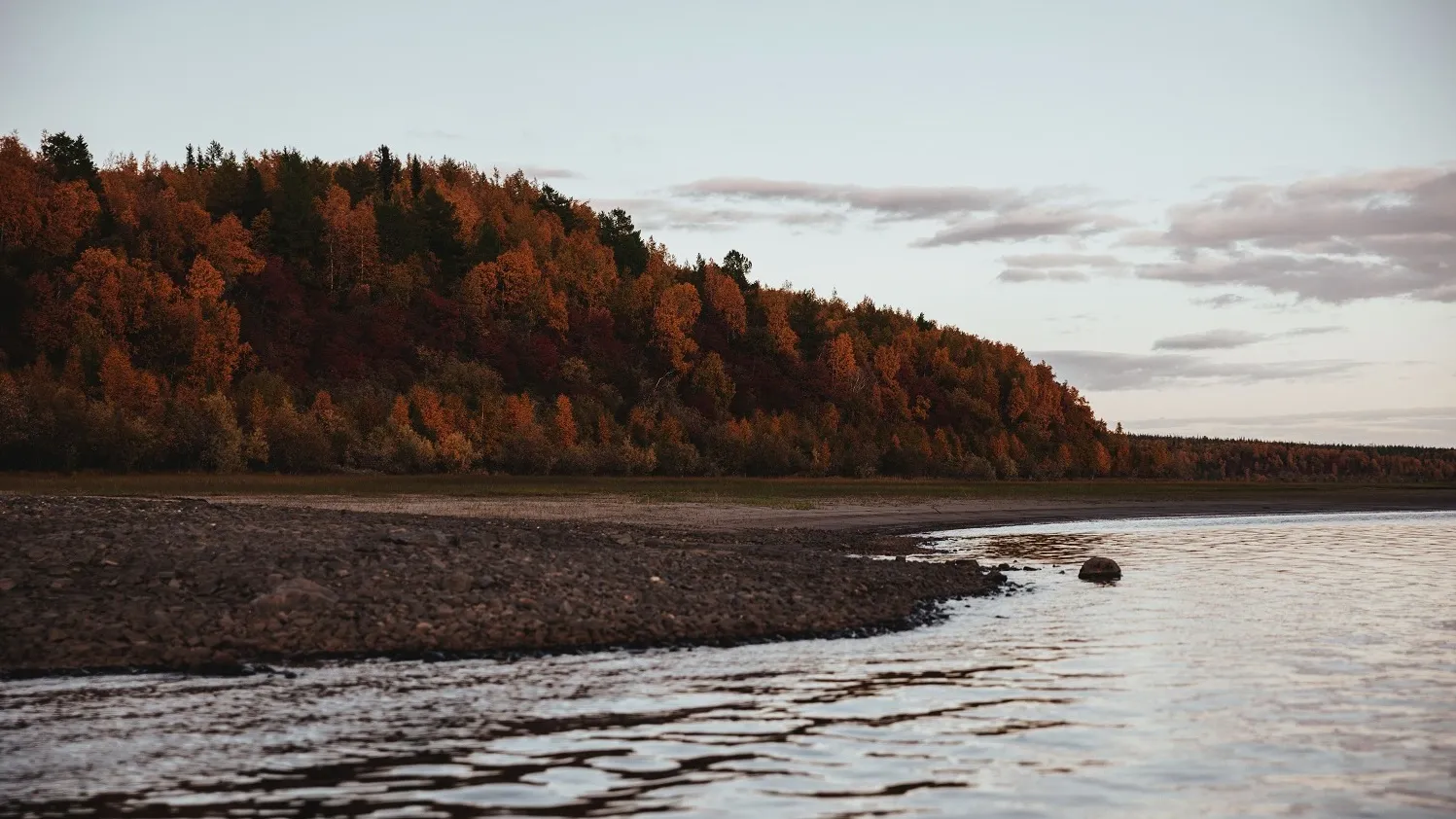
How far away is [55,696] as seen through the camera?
65.5ft

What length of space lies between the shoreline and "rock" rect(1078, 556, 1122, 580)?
3721mm

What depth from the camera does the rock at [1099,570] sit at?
1654 inches

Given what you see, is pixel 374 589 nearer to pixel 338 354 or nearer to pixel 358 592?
pixel 358 592

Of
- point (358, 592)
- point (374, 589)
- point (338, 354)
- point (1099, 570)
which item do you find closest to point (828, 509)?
point (1099, 570)

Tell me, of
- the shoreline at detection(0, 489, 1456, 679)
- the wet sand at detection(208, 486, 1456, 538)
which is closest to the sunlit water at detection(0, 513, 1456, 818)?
the shoreline at detection(0, 489, 1456, 679)

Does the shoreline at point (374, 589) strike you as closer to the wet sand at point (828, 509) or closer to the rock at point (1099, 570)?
the rock at point (1099, 570)

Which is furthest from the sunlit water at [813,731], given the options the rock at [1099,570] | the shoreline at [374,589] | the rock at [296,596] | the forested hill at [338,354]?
the forested hill at [338,354]

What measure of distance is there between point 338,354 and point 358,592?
13145cm

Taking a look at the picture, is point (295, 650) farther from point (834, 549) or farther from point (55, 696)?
Answer: point (834, 549)

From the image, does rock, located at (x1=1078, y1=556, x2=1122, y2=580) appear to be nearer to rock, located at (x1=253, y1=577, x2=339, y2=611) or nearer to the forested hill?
rock, located at (x1=253, y1=577, x2=339, y2=611)

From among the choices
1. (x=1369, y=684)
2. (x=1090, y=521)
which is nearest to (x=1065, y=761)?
(x=1369, y=684)

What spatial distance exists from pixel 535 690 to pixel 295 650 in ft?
20.1

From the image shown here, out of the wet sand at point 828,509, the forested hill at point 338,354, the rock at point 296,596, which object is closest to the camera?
the rock at point 296,596

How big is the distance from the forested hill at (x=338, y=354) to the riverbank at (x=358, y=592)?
65.3m
